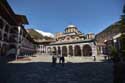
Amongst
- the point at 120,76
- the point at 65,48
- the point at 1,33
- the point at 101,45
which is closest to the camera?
the point at 120,76

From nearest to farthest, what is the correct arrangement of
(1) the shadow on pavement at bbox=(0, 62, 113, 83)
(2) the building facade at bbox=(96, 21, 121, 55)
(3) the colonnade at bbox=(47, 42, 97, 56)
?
(1) the shadow on pavement at bbox=(0, 62, 113, 83), (2) the building facade at bbox=(96, 21, 121, 55), (3) the colonnade at bbox=(47, 42, 97, 56)

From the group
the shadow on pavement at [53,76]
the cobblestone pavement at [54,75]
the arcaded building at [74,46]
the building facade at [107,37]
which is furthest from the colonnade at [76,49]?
the shadow on pavement at [53,76]

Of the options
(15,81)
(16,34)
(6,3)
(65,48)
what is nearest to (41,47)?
(65,48)

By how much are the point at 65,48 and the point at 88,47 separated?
29.4 ft

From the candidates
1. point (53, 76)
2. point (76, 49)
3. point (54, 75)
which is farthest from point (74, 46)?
point (53, 76)

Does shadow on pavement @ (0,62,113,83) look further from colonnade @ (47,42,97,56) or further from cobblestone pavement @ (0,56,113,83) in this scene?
colonnade @ (47,42,97,56)

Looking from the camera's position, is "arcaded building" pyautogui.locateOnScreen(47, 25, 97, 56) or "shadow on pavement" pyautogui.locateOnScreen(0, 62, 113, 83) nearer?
"shadow on pavement" pyautogui.locateOnScreen(0, 62, 113, 83)

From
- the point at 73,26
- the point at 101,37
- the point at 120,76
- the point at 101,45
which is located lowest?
the point at 120,76

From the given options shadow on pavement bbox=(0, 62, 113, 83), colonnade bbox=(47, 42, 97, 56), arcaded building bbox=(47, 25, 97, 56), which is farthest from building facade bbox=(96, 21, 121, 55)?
shadow on pavement bbox=(0, 62, 113, 83)

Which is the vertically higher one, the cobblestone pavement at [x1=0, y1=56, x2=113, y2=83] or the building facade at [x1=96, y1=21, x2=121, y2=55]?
the building facade at [x1=96, y1=21, x2=121, y2=55]

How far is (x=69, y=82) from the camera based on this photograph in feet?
33.8

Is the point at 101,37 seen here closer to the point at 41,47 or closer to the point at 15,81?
the point at 41,47

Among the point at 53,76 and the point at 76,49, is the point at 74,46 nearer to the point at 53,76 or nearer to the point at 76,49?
the point at 76,49

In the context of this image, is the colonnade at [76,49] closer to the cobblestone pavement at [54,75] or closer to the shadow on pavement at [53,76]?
the cobblestone pavement at [54,75]
